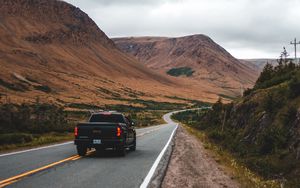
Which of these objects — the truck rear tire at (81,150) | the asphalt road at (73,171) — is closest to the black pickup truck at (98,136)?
the truck rear tire at (81,150)

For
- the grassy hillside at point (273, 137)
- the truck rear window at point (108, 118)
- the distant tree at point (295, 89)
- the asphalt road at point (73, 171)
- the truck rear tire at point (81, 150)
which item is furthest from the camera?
the distant tree at point (295, 89)

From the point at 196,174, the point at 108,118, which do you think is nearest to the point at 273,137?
the point at 108,118

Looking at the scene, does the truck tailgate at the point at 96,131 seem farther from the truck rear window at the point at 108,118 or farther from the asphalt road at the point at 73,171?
the truck rear window at the point at 108,118

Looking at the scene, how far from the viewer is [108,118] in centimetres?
2019

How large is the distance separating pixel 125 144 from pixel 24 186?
855 cm

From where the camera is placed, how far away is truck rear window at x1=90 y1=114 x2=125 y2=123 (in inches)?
788

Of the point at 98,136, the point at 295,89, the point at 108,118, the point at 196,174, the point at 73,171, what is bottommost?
the point at 196,174

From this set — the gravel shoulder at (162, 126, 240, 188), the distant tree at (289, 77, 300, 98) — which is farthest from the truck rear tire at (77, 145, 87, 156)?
the distant tree at (289, 77, 300, 98)

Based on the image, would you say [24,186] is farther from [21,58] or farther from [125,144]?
[21,58]

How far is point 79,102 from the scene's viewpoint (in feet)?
462

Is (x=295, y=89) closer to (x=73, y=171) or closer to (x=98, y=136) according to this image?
(x=98, y=136)

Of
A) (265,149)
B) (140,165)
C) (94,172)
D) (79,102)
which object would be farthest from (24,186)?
(79,102)

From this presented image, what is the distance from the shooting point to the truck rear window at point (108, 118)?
20.0m

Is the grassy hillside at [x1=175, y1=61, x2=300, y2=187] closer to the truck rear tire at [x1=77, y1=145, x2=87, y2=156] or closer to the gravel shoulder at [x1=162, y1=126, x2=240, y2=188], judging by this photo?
the gravel shoulder at [x1=162, y1=126, x2=240, y2=188]
